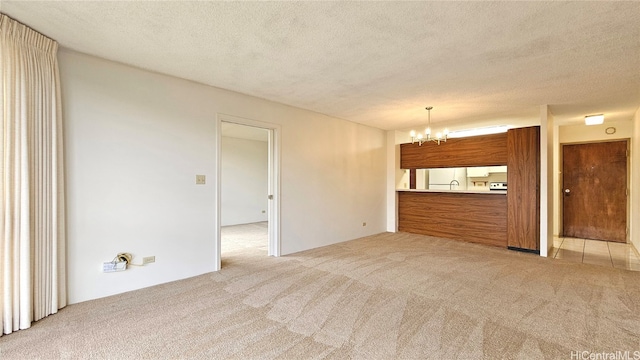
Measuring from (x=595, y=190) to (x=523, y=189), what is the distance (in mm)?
2382

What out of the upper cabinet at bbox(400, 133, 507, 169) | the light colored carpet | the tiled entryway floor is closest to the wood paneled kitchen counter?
the upper cabinet at bbox(400, 133, 507, 169)

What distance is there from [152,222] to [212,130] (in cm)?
132

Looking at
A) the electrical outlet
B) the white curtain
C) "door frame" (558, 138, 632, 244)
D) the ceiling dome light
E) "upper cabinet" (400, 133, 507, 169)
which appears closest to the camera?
the white curtain

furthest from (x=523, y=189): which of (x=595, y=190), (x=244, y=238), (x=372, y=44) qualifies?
(x=244, y=238)

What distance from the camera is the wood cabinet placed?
4.54 m

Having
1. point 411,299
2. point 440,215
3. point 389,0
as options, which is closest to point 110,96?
point 389,0

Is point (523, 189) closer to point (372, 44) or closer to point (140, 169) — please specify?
point (372, 44)

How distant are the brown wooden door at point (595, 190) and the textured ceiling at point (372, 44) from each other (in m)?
2.20

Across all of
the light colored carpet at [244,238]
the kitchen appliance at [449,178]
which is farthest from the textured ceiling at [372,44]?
the kitchen appliance at [449,178]

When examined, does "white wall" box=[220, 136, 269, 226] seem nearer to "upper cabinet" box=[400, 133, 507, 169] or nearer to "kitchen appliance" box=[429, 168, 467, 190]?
"upper cabinet" box=[400, 133, 507, 169]

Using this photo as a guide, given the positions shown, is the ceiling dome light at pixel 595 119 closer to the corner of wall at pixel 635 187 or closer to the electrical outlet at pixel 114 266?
the corner of wall at pixel 635 187

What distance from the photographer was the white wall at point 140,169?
266 centimetres

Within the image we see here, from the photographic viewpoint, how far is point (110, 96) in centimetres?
283

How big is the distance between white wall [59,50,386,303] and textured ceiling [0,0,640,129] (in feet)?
0.88
